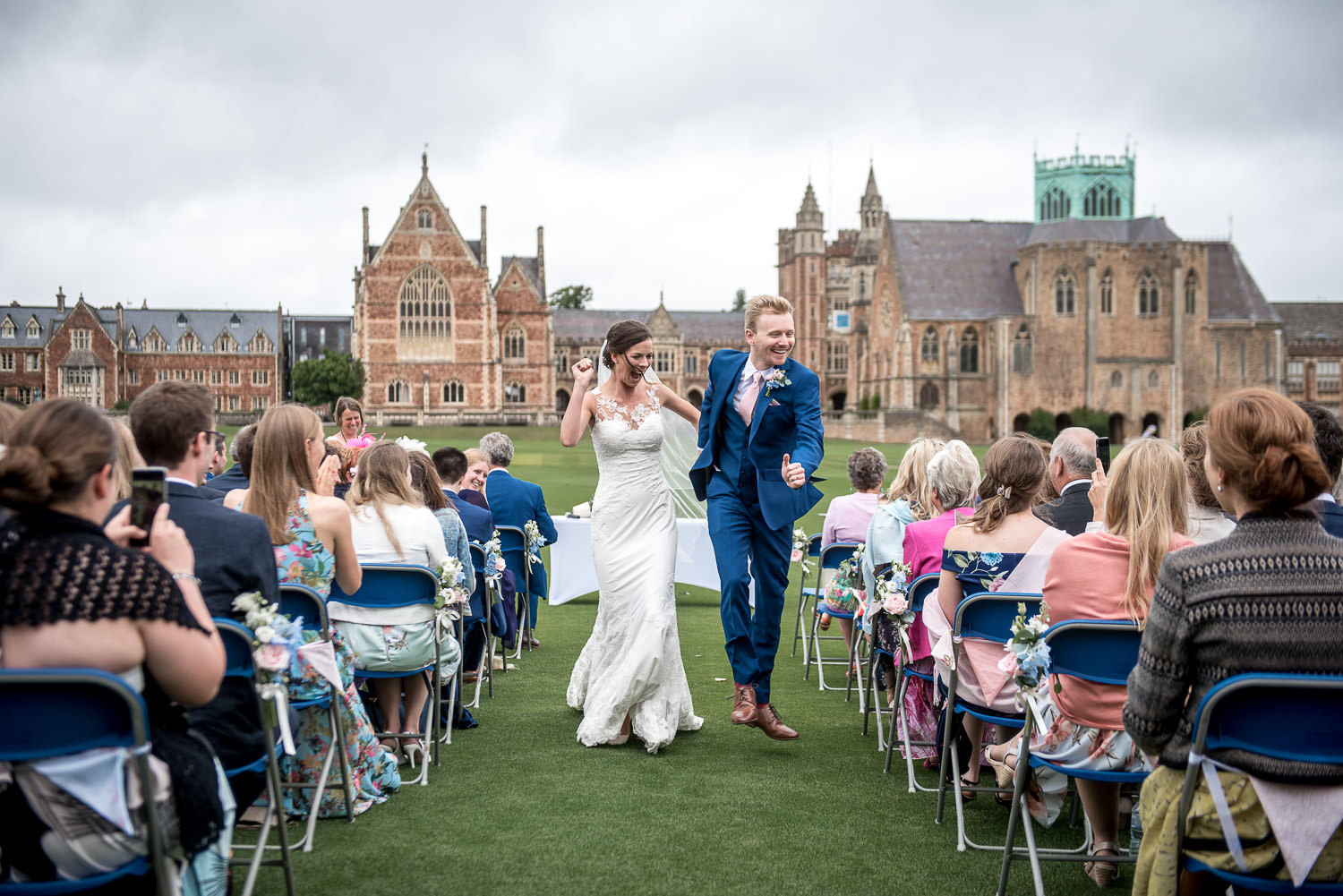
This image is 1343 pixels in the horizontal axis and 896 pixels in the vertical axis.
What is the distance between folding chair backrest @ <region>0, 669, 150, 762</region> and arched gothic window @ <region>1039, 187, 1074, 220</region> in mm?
72181

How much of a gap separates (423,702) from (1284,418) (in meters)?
4.18

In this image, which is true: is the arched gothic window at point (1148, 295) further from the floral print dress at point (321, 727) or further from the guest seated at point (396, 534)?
the floral print dress at point (321, 727)

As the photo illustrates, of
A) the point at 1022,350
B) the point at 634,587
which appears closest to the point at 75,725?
the point at 634,587

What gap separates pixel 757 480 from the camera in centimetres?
589

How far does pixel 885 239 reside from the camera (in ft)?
227

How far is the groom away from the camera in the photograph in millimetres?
5750

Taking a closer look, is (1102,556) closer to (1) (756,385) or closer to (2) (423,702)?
(1) (756,385)

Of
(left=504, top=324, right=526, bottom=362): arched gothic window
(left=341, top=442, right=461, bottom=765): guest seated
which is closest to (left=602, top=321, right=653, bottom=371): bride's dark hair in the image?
(left=341, top=442, right=461, bottom=765): guest seated

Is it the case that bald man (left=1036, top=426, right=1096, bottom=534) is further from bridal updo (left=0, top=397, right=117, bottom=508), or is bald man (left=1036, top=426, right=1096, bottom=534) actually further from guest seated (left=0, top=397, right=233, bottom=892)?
bridal updo (left=0, top=397, right=117, bottom=508)

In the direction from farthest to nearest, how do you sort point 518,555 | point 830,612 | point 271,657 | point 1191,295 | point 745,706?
point 1191,295, point 518,555, point 830,612, point 745,706, point 271,657

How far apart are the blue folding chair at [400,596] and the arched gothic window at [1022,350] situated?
209 feet

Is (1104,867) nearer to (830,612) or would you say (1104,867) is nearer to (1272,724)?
(1272,724)

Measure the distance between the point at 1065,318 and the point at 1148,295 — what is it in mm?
5024

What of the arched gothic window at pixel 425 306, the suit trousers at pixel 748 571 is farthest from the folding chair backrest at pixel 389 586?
the arched gothic window at pixel 425 306
